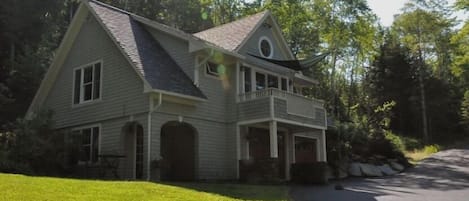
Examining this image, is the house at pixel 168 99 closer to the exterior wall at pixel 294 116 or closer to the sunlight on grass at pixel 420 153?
the exterior wall at pixel 294 116

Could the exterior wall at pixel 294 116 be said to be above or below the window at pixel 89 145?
above

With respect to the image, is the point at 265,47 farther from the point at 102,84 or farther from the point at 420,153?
the point at 420,153

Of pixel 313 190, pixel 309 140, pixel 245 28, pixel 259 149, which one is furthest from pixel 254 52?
pixel 313 190

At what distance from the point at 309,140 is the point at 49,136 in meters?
12.1

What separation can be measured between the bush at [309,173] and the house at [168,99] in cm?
168

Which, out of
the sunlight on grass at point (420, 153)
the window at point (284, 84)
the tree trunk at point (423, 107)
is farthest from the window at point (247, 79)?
the tree trunk at point (423, 107)

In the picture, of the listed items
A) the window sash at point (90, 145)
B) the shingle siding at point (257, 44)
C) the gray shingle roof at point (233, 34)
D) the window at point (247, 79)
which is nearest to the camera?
the window sash at point (90, 145)

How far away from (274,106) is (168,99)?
13.2ft

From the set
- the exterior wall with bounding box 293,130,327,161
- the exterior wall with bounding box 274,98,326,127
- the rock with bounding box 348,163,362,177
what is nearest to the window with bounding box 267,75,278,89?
the exterior wall with bounding box 274,98,326,127

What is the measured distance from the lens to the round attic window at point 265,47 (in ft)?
71.0

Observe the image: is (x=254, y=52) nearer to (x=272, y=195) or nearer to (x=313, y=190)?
(x=313, y=190)

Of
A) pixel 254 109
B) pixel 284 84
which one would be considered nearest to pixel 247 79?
pixel 254 109

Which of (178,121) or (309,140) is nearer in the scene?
(178,121)

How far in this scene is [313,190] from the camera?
51.4 ft
